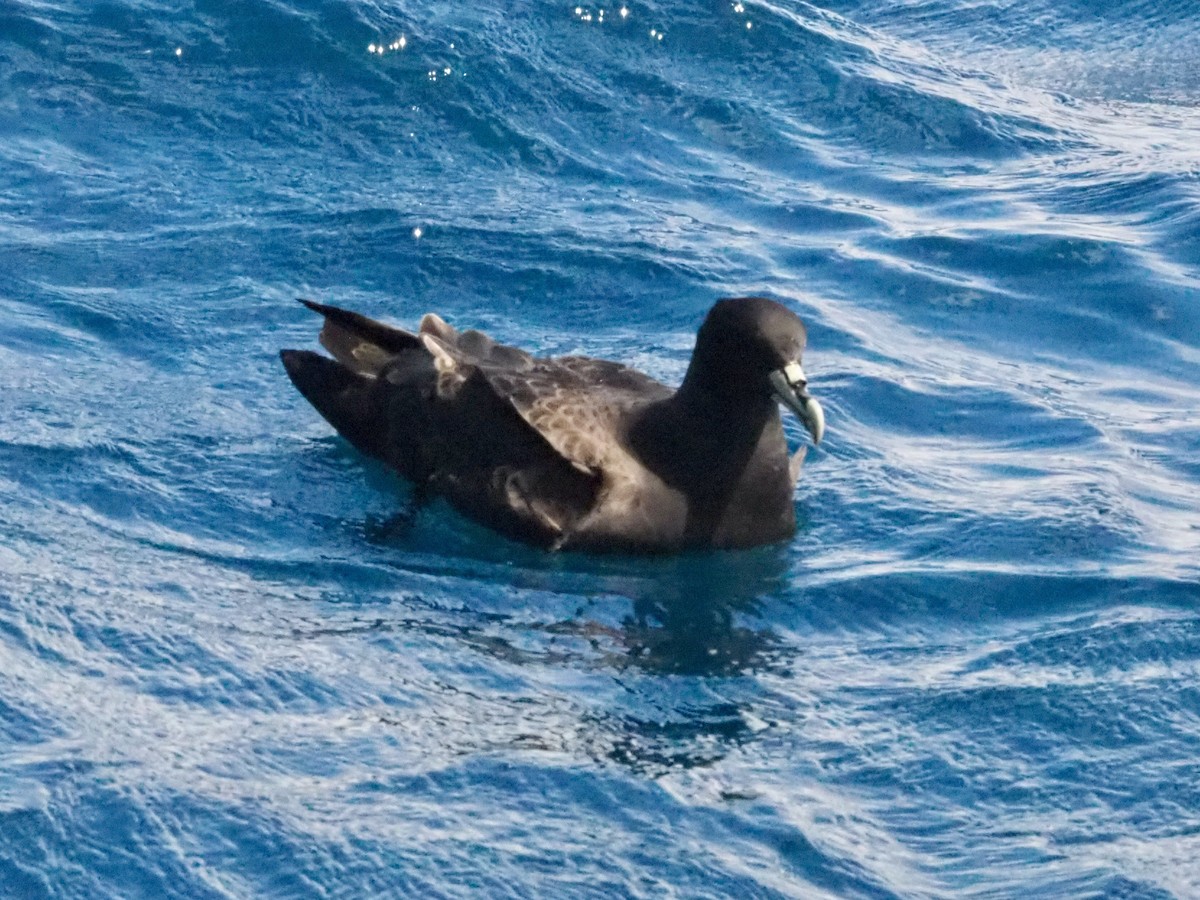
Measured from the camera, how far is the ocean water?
5.73m

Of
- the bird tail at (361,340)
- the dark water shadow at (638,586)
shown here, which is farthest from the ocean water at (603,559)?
the bird tail at (361,340)

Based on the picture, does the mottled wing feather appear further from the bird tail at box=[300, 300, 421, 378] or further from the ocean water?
the ocean water

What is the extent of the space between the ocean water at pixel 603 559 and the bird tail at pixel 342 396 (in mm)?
170

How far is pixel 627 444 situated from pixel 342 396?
150cm

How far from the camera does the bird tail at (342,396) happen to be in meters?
8.88

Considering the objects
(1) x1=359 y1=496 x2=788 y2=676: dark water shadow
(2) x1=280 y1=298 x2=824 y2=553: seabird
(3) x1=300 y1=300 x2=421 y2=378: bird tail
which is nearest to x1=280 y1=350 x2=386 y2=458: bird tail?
(3) x1=300 y1=300 x2=421 y2=378: bird tail

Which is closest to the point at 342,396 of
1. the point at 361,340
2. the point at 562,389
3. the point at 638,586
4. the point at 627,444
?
the point at 361,340

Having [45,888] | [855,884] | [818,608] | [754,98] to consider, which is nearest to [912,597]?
[818,608]

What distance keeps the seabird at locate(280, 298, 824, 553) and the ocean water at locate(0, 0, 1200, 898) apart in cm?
17

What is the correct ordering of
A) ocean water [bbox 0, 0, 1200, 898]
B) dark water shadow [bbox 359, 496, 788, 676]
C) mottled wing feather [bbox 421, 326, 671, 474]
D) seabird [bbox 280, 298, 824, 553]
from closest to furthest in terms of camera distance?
ocean water [bbox 0, 0, 1200, 898]
dark water shadow [bbox 359, 496, 788, 676]
seabird [bbox 280, 298, 824, 553]
mottled wing feather [bbox 421, 326, 671, 474]

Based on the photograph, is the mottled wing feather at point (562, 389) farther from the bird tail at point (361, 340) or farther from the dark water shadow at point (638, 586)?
the dark water shadow at point (638, 586)

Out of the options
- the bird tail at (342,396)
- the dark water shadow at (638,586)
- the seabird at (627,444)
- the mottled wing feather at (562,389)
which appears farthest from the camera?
→ the bird tail at (342,396)

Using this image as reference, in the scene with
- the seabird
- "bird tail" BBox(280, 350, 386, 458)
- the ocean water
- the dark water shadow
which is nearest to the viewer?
the ocean water

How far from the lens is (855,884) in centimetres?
545
